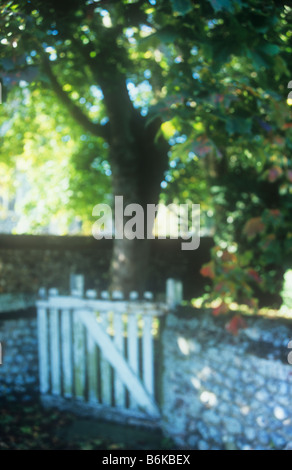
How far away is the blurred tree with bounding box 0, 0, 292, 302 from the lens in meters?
3.35

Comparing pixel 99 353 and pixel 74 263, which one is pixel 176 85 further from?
pixel 74 263

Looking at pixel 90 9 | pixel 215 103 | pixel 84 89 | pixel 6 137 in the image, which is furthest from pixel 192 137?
pixel 6 137

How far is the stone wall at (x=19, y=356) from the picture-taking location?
18.3 ft

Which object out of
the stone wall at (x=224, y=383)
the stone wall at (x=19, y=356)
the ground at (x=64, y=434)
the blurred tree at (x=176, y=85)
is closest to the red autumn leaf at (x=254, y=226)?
the blurred tree at (x=176, y=85)

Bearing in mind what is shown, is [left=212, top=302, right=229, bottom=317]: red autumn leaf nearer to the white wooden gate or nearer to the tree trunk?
the white wooden gate

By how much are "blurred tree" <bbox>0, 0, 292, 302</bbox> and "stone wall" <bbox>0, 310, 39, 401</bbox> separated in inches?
53.9

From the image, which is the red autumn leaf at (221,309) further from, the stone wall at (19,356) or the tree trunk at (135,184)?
the stone wall at (19,356)

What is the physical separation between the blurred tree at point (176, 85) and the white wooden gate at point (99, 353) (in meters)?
1.12

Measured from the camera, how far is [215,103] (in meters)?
3.57

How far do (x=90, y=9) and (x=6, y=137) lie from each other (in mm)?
5862

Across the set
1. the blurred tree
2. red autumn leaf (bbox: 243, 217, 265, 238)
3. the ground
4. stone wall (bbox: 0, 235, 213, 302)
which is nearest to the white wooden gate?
the ground

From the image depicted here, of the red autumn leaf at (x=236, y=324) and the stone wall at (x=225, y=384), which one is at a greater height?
the red autumn leaf at (x=236, y=324)

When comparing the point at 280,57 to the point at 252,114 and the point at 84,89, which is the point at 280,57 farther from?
the point at 84,89

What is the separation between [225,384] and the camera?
399cm
